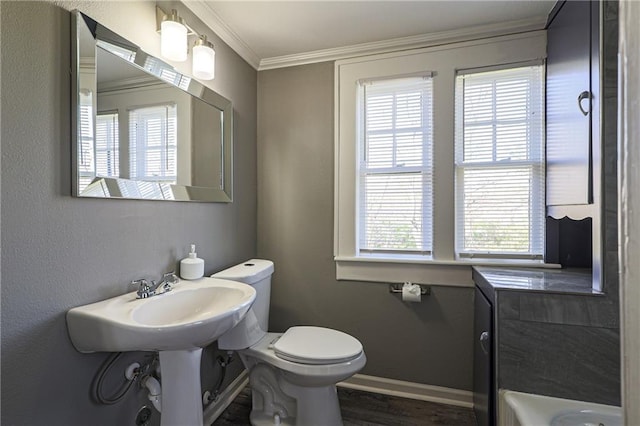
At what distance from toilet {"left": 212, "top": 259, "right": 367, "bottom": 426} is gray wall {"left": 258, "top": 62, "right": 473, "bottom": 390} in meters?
0.41

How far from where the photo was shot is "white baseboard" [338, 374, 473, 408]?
1.90 meters

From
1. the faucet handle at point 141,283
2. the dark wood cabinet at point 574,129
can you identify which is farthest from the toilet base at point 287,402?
the dark wood cabinet at point 574,129

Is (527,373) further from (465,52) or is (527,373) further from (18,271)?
(18,271)

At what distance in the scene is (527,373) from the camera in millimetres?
1306

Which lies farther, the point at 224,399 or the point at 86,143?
the point at 224,399

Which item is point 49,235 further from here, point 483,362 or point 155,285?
point 483,362

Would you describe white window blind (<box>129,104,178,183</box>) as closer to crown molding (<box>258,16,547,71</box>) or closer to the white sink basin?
the white sink basin

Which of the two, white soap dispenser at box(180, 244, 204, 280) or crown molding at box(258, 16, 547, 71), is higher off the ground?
crown molding at box(258, 16, 547, 71)

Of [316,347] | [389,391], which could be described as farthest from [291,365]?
[389,391]

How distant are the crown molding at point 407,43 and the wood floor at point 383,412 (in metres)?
2.22

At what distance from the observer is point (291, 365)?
1.49m

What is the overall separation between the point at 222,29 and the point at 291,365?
6.18ft

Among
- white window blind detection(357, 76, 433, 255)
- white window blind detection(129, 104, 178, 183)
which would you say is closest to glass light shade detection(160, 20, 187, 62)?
white window blind detection(129, 104, 178, 183)

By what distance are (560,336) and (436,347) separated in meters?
0.80
